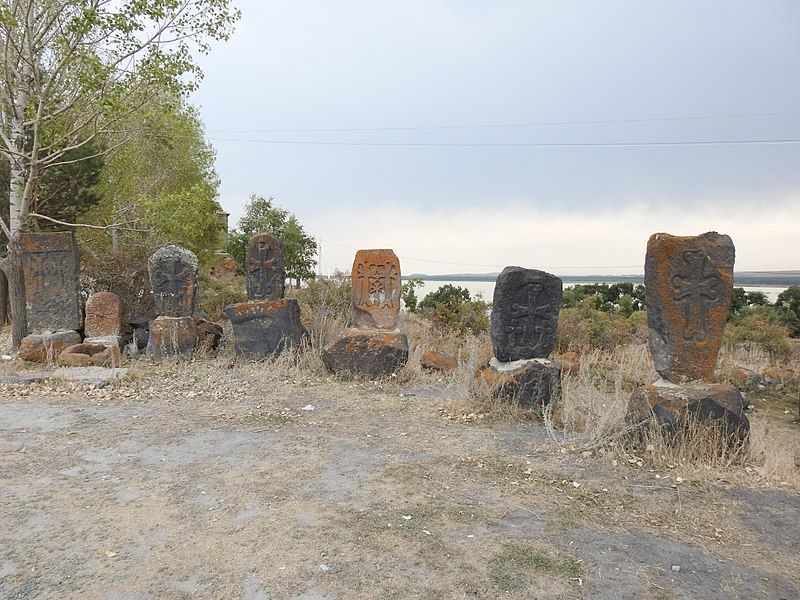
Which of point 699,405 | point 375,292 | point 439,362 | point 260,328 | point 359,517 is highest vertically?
point 375,292

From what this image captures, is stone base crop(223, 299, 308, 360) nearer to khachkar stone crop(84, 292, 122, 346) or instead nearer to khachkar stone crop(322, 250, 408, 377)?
khachkar stone crop(322, 250, 408, 377)

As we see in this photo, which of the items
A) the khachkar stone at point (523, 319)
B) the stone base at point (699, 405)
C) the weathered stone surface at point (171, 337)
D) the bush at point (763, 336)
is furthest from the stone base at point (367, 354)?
the bush at point (763, 336)

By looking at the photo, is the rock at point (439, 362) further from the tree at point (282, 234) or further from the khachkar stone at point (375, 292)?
the tree at point (282, 234)

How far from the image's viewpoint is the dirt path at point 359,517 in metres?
2.96

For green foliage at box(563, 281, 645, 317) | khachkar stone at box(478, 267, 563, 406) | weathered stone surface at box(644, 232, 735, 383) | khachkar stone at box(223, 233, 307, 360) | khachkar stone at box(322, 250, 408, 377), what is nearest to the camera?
weathered stone surface at box(644, 232, 735, 383)

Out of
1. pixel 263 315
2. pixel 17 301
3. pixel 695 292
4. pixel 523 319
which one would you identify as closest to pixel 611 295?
pixel 523 319

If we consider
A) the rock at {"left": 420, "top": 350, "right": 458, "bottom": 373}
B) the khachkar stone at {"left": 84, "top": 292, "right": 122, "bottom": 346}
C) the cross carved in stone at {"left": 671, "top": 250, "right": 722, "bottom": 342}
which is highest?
the cross carved in stone at {"left": 671, "top": 250, "right": 722, "bottom": 342}

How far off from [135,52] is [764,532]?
1104cm

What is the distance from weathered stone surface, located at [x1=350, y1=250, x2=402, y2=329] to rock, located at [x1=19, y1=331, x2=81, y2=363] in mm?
4607

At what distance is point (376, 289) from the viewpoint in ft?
28.7

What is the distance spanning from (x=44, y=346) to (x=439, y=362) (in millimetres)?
6072

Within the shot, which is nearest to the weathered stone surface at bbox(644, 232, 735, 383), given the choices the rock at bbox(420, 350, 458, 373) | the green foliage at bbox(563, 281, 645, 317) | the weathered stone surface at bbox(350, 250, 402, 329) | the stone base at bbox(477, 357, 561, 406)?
the stone base at bbox(477, 357, 561, 406)

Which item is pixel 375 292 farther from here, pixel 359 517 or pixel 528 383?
pixel 359 517

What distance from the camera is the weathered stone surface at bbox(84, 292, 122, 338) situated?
9.55 meters
